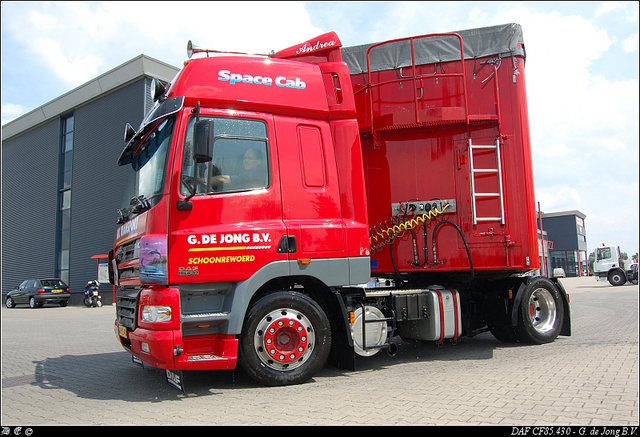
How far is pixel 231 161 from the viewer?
5.27m

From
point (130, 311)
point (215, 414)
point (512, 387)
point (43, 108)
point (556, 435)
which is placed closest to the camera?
point (556, 435)

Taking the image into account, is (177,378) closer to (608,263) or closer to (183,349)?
(183,349)

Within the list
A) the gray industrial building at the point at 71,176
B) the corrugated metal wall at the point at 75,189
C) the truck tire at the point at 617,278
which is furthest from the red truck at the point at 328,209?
the truck tire at the point at 617,278

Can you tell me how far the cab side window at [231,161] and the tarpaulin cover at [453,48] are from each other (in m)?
2.54

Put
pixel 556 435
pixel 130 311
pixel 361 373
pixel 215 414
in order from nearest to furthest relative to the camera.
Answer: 1. pixel 556 435
2. pixel 215 414
3. pixel 130 311
4. pixel 361 373

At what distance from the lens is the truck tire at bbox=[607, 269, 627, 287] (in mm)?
29528

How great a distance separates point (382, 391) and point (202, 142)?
3.01 metres

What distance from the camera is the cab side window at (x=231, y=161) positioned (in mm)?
5051

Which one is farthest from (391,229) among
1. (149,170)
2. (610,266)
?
(610,266)

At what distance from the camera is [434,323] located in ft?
21.9

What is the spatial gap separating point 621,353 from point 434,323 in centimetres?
253

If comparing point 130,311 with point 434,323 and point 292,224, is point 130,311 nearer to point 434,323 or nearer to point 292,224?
point 292,224

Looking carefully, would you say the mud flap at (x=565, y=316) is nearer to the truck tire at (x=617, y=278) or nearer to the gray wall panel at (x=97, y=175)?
the gray wall panel at (x=97, y=175)

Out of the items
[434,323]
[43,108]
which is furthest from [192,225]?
[43,108]
